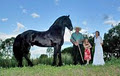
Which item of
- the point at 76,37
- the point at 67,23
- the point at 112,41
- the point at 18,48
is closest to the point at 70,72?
the point at 67,23

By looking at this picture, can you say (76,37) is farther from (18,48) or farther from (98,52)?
(18,48)

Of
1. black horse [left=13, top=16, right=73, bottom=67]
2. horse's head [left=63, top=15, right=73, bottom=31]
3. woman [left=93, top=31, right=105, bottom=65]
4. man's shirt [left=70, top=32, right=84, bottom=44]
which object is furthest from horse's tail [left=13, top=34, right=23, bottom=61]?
woman [left=93, top=31, right=105, bottom=65]

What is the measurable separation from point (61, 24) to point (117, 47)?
18.8 metres

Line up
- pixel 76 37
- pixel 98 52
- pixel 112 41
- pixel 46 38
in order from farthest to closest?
pixel 112 41
pixel 98 52
pixel 76 37
pixel 46 38

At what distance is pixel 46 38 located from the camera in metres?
13.0

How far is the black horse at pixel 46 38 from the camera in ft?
42.4

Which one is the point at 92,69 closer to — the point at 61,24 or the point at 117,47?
the point at 61,24

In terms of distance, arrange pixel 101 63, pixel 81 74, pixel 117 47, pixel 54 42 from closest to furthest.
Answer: pixel 81 74, pixel 54 42, pixel 101 63, pixel 117 47

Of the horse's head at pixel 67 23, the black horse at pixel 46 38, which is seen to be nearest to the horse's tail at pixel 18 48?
the black horse at pixel 46 38

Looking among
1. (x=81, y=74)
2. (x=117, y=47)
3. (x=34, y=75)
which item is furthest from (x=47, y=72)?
(x=117, y=47)

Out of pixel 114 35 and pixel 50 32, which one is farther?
pixel 114 35

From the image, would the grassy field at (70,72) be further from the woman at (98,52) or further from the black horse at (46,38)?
the woman at (98,52)

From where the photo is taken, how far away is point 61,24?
43.2 feet

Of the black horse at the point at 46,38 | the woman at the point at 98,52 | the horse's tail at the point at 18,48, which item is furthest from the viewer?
the woman at the point at 98,52
